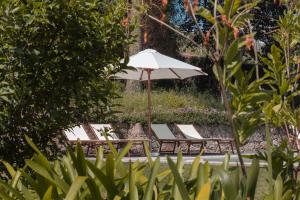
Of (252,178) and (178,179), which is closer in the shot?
(178,179)

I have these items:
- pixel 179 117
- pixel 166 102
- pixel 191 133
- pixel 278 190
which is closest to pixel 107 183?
pixel 278 190

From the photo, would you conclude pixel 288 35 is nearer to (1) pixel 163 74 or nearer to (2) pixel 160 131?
(1) pixel 163 74

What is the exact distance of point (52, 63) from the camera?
14.1ft

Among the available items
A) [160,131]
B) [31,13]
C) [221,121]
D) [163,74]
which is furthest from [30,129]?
[221,121]

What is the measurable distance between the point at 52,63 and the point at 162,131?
556 inches

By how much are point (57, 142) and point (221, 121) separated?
51.9 feet

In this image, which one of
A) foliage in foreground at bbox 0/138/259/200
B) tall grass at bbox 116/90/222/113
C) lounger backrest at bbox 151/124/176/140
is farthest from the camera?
tall grass at bbox 116/90/222/113

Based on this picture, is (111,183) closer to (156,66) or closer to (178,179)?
(178,179)

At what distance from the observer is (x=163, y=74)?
1650cm

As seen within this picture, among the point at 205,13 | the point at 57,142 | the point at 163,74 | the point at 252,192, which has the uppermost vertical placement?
the point at 205,13

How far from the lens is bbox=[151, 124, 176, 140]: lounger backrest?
17.9 metres

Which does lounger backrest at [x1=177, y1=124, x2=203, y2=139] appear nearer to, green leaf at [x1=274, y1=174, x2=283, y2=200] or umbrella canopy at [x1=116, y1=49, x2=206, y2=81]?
umbrella canopy at [x1=116, y1=49, x2=206, y2=81]

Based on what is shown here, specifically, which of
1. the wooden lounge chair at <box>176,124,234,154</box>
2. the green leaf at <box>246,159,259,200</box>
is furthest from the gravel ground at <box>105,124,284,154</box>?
the green leaf at <box>246,159,259,200</box>

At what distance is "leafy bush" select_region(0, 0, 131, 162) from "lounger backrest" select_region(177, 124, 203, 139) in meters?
14.1
